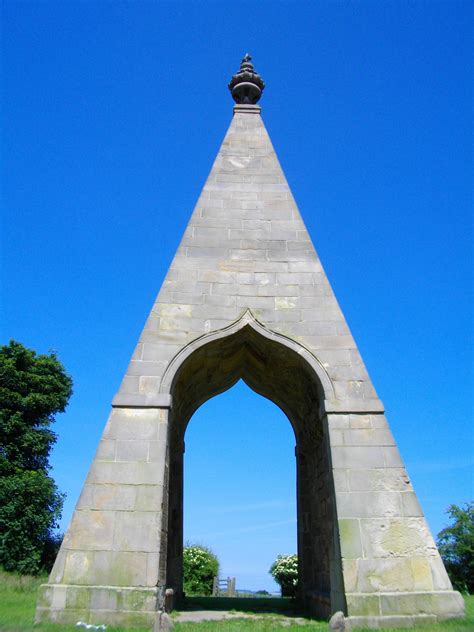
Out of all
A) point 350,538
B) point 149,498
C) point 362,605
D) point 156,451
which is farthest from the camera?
point 156,451

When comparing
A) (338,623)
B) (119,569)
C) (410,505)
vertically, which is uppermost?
(410,505)

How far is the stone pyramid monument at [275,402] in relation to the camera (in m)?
6.73

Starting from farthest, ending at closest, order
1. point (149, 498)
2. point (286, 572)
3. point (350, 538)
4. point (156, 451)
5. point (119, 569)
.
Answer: point (286, 572) < point (156, 451) < point (149, 498) < point (350, 538) < point (119, 569)

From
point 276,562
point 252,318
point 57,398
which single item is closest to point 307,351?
point 252,318

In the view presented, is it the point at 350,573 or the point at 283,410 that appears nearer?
the point at 350,573

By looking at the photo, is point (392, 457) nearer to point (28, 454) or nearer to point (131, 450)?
point (131, 450)

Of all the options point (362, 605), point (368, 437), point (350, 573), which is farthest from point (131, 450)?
point (362, 605)

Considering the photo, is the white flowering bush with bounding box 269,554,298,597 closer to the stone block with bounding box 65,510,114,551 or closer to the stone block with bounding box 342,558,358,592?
the stone block with bounding box 342,558,358,592

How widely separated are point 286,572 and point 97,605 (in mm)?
12411

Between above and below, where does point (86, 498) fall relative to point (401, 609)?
above

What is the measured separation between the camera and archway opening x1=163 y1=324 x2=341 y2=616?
28.7 feet

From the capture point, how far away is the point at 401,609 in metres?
6.55

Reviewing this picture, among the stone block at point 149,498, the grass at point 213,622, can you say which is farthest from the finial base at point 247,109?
the grass at point 213,622

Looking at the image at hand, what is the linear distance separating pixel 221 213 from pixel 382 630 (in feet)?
24.9
